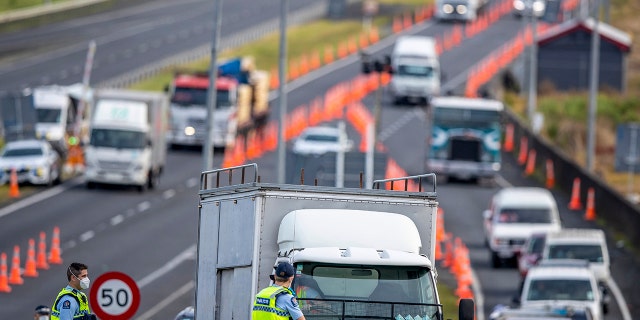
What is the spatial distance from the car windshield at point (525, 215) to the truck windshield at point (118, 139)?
1354 centimetres

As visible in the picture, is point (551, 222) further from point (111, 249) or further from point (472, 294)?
point (111, 249)

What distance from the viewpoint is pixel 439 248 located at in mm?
46938

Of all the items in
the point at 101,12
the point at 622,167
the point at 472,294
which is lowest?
the point at 472,294

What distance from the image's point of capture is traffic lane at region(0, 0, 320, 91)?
274ft

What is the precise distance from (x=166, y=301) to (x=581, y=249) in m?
9.93

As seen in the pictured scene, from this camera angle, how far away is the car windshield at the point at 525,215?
4606 cm

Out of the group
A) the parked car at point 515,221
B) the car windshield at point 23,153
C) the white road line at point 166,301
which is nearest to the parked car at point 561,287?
the white road line at point 166,301

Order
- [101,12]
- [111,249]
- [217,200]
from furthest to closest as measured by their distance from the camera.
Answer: [101,12] → [111,249] → [217,200]

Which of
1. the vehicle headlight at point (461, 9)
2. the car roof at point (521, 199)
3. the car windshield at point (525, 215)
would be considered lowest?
the car windshield at point (525, 215)

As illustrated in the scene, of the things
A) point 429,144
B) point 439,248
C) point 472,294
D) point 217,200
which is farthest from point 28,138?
point 217,200

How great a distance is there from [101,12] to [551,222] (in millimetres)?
60306

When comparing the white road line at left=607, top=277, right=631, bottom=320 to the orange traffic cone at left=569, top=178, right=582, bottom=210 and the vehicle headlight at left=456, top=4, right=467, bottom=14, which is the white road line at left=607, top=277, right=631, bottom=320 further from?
the vehicle headlight at left=456, top=4, right=467, bottom=14

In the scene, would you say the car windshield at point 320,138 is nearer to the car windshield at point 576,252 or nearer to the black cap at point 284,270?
the car windshield at point 576,252

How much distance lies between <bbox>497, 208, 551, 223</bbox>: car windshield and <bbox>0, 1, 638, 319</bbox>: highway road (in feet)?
4.21
